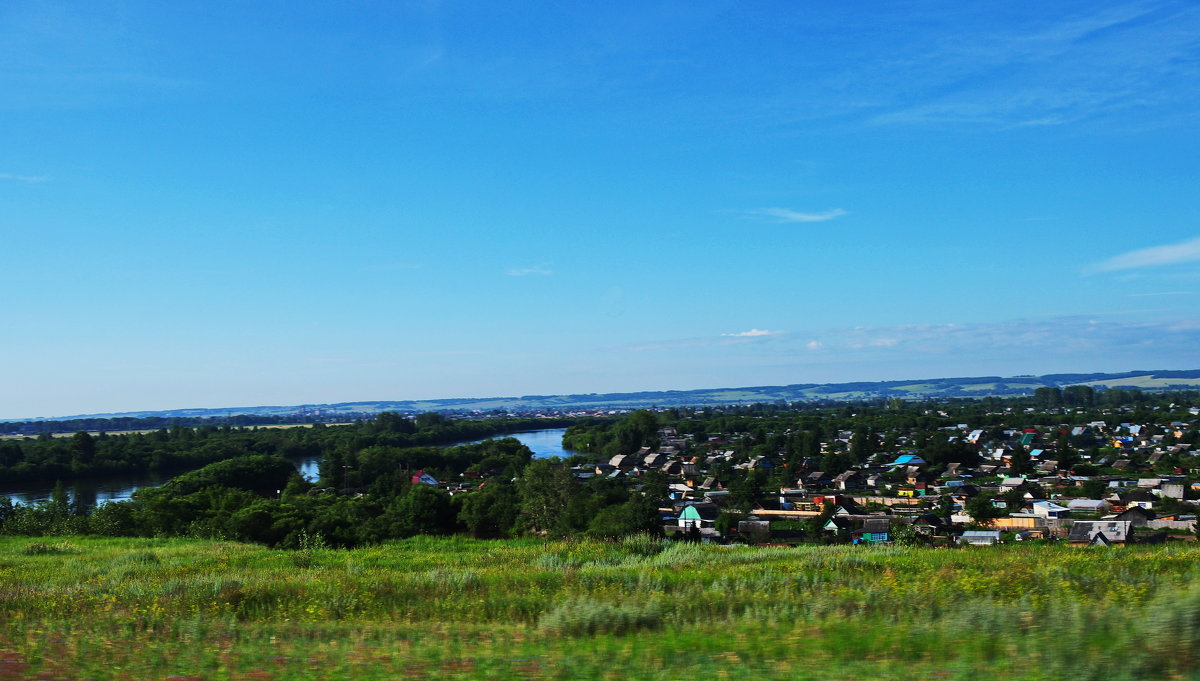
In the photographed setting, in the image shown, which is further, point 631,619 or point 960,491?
point 960,491

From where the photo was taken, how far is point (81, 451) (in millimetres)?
71188

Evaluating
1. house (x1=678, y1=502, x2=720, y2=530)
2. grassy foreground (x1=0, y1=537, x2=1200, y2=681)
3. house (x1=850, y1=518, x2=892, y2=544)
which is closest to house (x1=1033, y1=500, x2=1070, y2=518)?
house (x1=850, y1=518, x2=892, y2=544)

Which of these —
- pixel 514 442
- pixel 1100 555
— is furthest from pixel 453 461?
pixel 1100 555

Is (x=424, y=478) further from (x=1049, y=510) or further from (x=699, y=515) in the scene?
(x=1049, y=510)

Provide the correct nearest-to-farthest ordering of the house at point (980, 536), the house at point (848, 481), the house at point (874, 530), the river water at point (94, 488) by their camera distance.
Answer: the house at point (980, 536)
the house at point (874, 530)
the river water at point (94, 488)
the house at point (848, 481)

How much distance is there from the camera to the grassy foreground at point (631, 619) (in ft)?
Result: 14.9

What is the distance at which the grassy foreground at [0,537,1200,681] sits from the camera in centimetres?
455

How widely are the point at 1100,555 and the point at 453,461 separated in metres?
65.2

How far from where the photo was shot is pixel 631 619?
5.96m

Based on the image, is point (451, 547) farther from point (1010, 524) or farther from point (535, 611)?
point (1010, 524)

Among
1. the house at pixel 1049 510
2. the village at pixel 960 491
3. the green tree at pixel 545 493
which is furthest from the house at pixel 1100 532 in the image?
the green tree at pixel 545 493

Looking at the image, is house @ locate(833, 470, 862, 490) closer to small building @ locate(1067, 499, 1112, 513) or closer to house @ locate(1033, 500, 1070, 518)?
house @ locate(1033, 500, 1070, 518)

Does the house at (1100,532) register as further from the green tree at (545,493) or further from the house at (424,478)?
the house at (424,478)

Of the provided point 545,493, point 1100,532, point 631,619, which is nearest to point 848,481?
point 545,493
